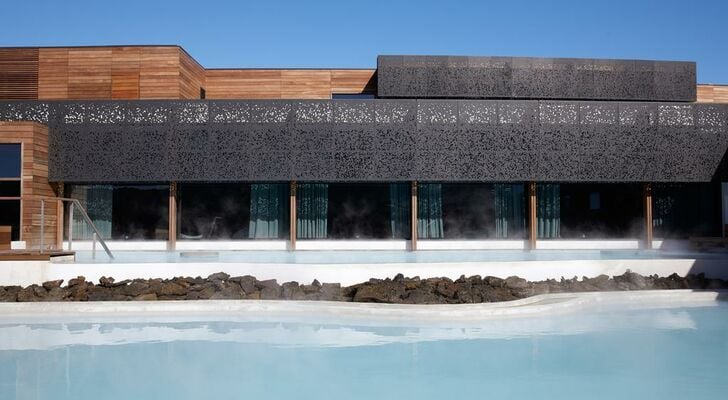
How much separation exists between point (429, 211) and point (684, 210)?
309 inches

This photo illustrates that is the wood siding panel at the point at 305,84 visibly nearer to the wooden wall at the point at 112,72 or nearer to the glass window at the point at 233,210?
the wooden wall at the point at 112,72

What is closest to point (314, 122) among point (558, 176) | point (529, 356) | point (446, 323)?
point (558, 176)

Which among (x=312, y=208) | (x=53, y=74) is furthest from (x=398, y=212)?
(x=53, y=74)

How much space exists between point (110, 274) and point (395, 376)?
6.63m

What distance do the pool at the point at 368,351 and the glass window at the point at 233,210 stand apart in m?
10.2

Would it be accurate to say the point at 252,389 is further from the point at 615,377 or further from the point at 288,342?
the point at 615,377

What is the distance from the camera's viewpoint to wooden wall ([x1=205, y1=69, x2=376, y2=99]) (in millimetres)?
20922

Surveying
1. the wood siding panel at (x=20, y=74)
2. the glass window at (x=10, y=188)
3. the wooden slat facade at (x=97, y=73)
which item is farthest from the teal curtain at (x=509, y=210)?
the wood siding panel at (x=20, y=74)

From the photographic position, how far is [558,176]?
16.9 metres

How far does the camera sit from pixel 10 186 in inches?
611

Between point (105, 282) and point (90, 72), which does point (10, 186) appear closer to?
point (90, 72)

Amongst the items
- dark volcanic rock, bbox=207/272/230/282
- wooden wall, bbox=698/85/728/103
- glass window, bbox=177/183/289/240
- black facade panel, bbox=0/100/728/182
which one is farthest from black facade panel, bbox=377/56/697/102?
dark volcanic rock, bbox=207/272/230/282

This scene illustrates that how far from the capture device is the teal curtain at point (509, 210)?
18453 millimetres

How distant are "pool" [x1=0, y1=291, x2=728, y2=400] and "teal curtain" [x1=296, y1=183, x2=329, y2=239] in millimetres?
10310
